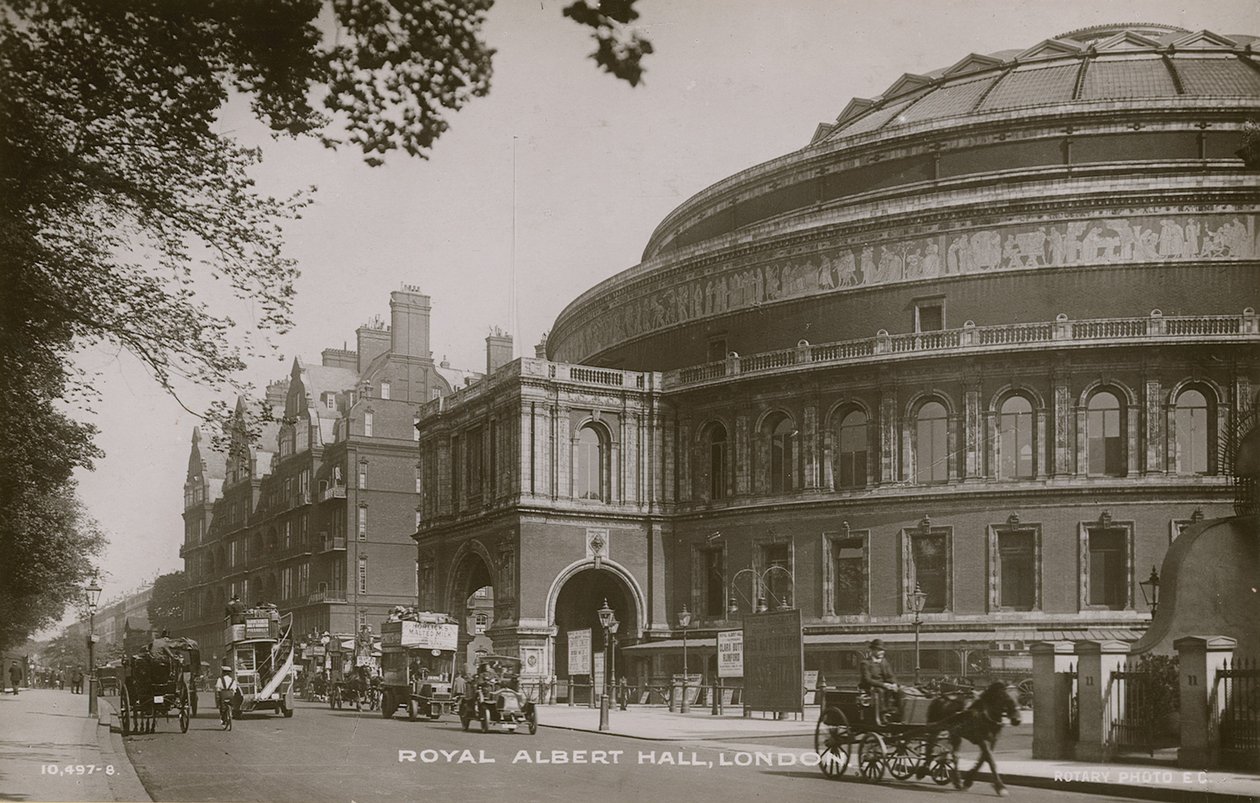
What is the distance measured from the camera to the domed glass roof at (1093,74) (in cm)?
4909

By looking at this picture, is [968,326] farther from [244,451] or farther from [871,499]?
[244,451]

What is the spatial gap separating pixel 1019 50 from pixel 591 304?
64.9ft

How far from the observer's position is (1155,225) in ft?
143

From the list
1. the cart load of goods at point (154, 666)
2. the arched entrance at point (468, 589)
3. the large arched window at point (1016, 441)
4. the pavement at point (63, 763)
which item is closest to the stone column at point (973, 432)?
the large arched window at point (1016, 441)

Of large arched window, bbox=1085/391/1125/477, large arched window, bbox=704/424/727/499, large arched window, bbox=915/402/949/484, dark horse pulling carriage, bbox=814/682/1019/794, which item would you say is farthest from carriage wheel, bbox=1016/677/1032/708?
large arched window, bbox=704/424/727/499

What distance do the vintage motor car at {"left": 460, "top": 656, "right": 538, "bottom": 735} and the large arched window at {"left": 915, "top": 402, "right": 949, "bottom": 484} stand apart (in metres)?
19.2

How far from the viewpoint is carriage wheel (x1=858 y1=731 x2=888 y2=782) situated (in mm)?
18859

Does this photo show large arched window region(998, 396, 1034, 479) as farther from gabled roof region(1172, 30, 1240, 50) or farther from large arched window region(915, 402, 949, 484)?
gabled roof region(1172, 30, 1240, 50)

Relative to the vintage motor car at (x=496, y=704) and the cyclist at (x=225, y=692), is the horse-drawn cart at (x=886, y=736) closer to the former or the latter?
the vintage motor car at (x=496, y=704)

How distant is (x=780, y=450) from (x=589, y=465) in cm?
755

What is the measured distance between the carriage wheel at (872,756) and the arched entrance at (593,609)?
109 ft

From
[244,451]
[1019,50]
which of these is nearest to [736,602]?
[1019,50]

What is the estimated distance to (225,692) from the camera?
2930 centimetres

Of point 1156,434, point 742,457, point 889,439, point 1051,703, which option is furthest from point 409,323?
point 1051,703
